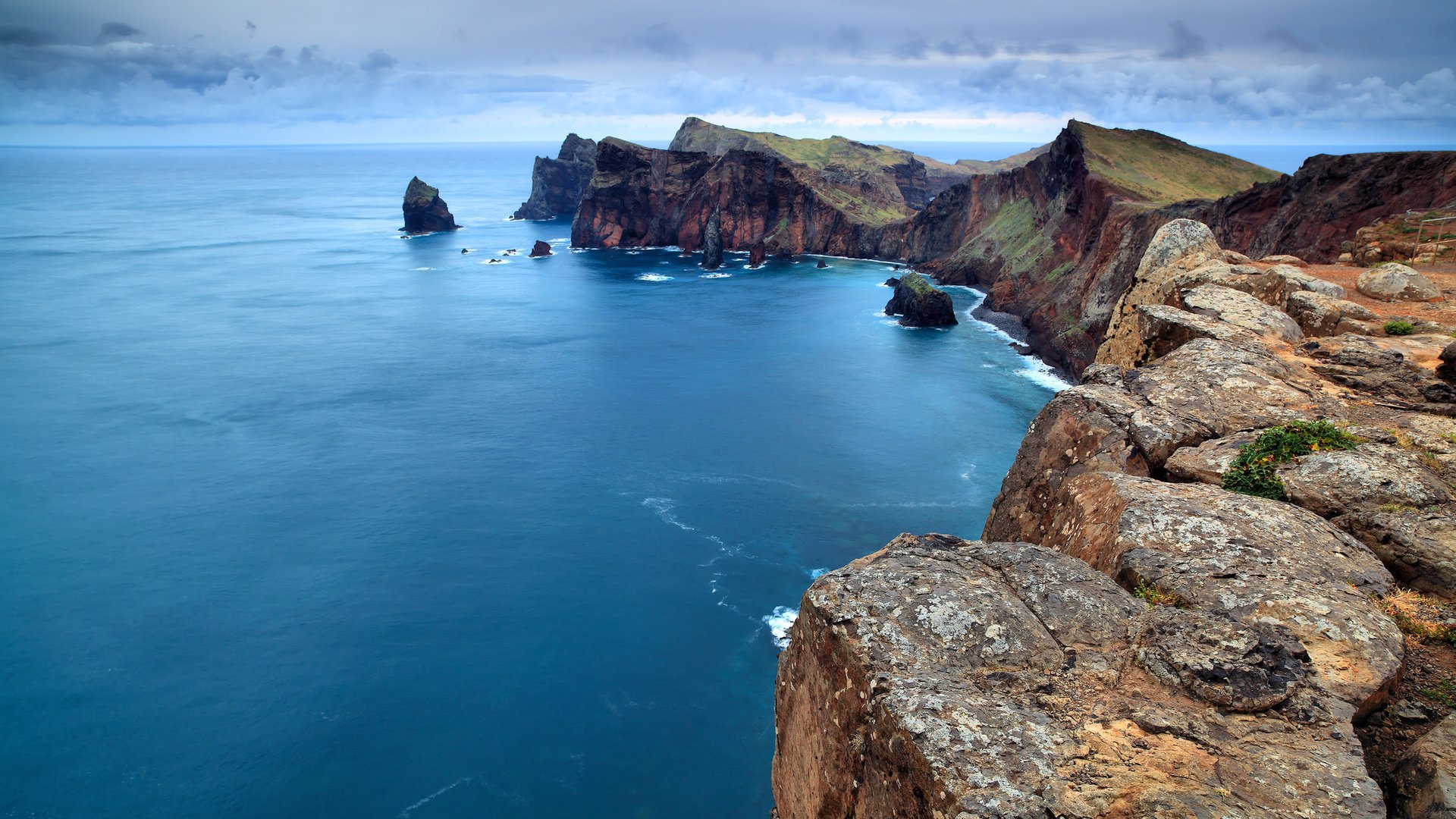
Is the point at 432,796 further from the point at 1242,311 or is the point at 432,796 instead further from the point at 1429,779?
the point at 1242,311

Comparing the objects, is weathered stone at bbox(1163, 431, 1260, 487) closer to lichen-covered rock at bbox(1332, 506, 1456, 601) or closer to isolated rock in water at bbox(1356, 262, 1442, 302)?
lichen-covered rock at bbox(1332, 506, 1456, 601)

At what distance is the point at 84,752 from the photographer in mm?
35625

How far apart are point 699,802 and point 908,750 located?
2671 centimetres

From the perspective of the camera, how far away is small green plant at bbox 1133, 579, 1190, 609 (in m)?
12.2

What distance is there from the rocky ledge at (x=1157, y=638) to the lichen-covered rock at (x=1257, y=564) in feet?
0.13

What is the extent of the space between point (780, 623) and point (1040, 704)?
3526 cm

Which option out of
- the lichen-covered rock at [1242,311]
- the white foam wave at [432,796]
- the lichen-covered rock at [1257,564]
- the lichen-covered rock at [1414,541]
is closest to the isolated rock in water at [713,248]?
the white foam wave at [432,796]

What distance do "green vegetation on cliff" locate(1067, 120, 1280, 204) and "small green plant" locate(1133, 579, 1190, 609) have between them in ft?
348

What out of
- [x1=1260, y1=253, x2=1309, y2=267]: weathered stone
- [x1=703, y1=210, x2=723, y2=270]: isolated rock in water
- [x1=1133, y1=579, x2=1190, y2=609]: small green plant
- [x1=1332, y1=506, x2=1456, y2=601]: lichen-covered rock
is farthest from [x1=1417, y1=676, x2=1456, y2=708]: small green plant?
[x1=703, y1=210, x2=723, y2=270]: isolated rock in water

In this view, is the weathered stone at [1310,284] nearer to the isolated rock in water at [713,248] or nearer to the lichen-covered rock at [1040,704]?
the lichen-covered rock at [1040,704]

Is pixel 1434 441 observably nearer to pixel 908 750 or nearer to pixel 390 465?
pixel 908 750

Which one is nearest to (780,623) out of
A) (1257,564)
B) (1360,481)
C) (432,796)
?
(432,796)

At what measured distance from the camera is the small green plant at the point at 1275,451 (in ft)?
50.1

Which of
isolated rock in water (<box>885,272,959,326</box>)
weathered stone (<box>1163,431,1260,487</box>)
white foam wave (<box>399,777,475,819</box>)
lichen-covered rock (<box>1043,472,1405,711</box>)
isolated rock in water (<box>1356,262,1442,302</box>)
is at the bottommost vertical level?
white foam wave (<box>399,777,475,819</box>)
